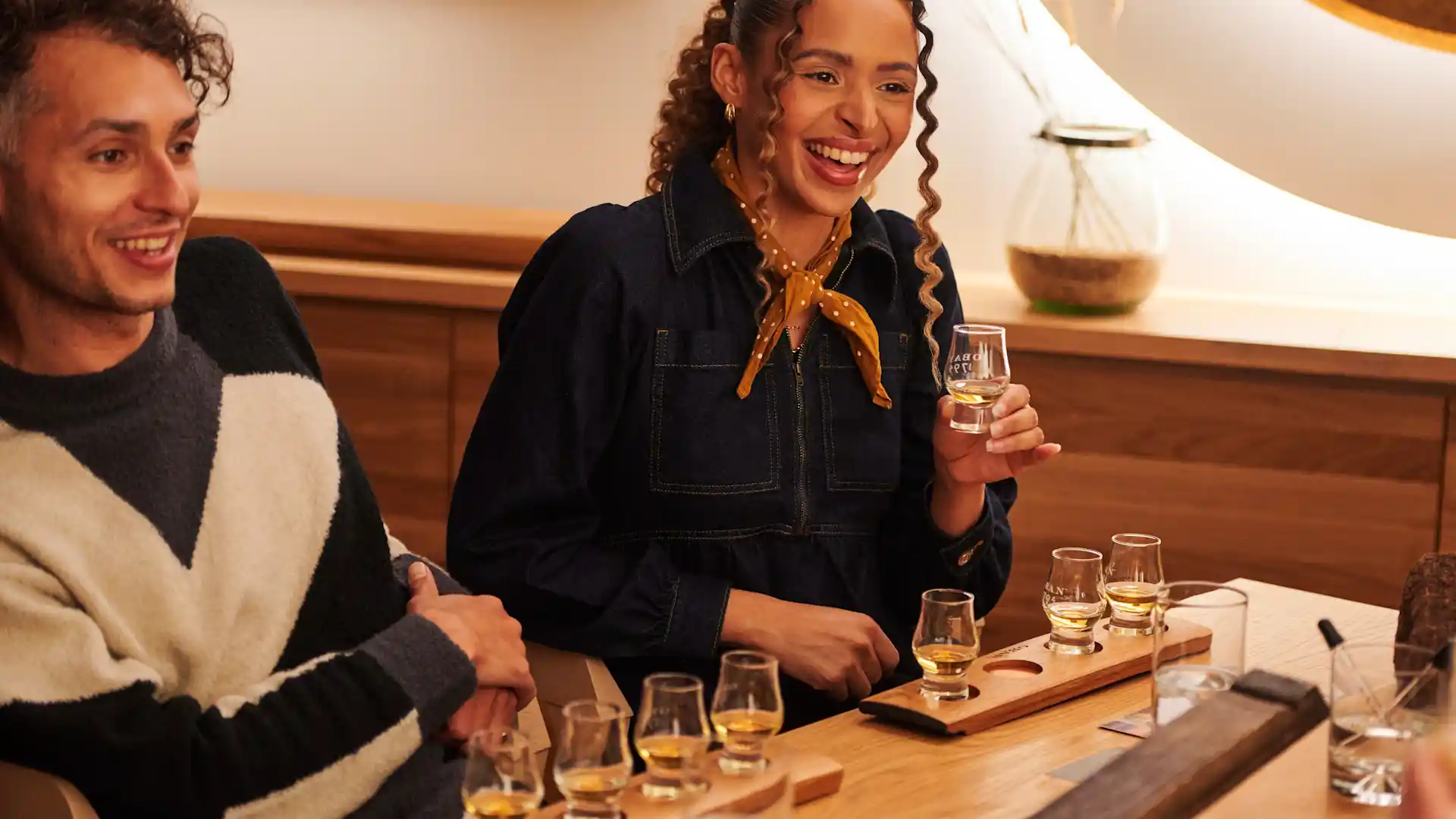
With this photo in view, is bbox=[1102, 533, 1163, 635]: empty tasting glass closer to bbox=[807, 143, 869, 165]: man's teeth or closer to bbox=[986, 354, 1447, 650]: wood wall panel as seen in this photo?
bbox=[807, 143, 869, 165]: man's teeth

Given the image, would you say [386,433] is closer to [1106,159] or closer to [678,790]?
[1106,159]

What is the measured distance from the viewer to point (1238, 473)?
313cm

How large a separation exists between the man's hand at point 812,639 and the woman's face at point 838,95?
0.54 meters

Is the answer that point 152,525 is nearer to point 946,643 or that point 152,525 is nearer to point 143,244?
point 143,244

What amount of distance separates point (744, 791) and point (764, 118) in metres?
1.12

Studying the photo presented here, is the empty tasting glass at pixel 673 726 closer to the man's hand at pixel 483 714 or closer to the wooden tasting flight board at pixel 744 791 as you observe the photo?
the wooden tasting flight board at pixel 744 791

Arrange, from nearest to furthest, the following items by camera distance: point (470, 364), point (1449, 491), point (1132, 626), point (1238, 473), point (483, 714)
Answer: point (483, 714)
point (1132, 626)
point (1449, 491)
point (1238, 473)
point (470, 364)

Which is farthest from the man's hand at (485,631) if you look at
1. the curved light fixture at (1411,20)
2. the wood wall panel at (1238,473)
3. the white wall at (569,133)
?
the curved light fixture at (1411,20)

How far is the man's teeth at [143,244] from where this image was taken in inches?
68.8

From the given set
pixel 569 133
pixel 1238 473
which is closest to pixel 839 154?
pixel 1238 473

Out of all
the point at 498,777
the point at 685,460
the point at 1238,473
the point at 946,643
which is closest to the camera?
the point at 498,777

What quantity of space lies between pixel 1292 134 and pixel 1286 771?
2.15 m

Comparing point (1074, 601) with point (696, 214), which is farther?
point (696, 214)

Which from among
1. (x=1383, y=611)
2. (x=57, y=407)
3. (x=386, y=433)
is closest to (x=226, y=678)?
(x=57, y=407)
